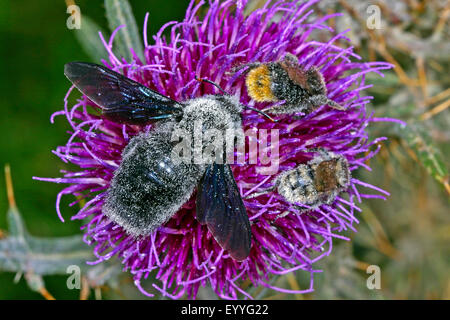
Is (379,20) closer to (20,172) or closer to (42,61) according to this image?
(42,61)

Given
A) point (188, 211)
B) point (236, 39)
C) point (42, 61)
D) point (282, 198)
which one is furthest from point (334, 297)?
point (42, 61)

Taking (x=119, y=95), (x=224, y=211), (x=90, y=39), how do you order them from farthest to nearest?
(x=90, y=39) → (x=119, y=95) → (x=224, y=211)

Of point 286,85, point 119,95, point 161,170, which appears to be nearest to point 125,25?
point 119,95

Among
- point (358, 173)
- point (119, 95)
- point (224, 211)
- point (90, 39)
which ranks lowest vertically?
point (224, 211)

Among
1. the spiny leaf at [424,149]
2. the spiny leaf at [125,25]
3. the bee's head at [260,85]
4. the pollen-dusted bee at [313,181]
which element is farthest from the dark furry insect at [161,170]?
the spiny leaf at [424,149]

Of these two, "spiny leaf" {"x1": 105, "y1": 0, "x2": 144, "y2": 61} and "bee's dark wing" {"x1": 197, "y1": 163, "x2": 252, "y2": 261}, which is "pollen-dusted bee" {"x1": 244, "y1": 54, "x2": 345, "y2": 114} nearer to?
"bee's dark wing" {"x1": 197, "y1": 163, "x2": 252, "y2": 261}

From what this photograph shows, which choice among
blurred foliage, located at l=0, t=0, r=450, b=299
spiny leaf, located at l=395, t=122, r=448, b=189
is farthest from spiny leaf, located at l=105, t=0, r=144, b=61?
spiny leaf, located at l=395, t=122, r=448, b=189

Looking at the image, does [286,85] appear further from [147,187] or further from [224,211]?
[147,187]
